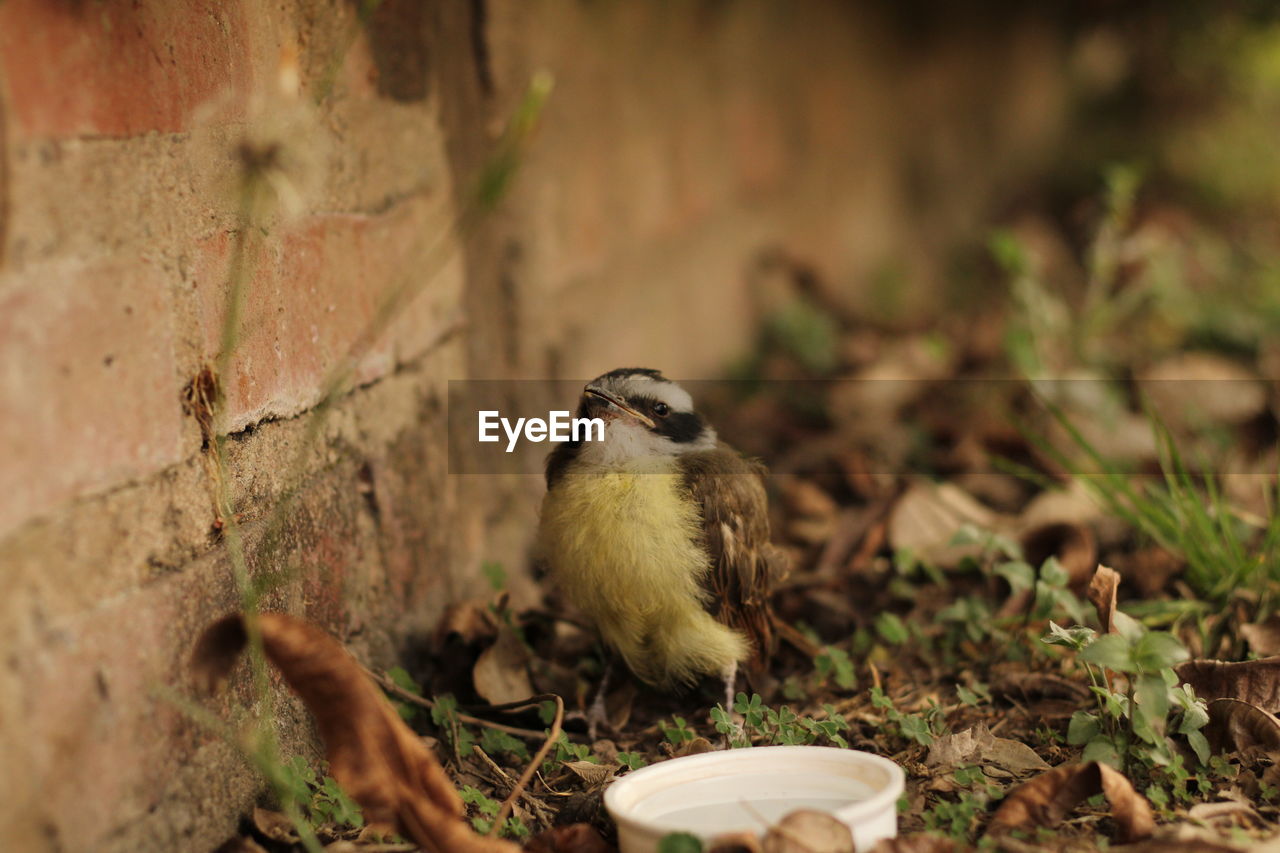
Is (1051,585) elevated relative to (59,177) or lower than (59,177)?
lower

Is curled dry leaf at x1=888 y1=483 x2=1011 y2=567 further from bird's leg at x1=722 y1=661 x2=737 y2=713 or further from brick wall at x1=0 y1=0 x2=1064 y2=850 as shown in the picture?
brick wall at x1=0 y1=0 x2=1064 y2=850

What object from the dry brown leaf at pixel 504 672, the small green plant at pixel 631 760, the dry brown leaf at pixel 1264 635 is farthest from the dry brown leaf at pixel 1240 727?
the dry brown leaf at pixel 504 672

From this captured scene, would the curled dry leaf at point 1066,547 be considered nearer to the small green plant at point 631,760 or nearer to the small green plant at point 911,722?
the small green plant at point 911,722

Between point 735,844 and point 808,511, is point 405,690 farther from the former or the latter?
point 808,511

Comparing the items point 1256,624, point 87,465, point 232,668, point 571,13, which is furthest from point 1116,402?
point 87,465

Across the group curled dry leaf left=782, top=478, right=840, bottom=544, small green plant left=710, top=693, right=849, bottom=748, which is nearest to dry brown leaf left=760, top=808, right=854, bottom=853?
small green plant left=710, top=693, right=849, bottom=748

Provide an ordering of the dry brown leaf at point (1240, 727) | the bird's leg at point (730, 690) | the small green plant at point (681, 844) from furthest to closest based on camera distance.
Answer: the bird's leg at point (730, 690)
the dry brown leaf at point (1240, 727)
the small green plant at point (681, 844)

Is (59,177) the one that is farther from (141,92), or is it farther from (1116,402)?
(1116,402)
